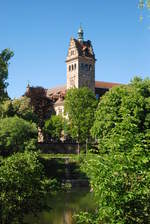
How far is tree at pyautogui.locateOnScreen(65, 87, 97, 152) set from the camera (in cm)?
6562

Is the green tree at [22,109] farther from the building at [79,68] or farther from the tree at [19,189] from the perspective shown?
the tree at [19,189]

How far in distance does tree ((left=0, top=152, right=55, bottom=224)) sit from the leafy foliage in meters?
48.1

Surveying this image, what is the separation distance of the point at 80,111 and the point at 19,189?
50107 millimetres

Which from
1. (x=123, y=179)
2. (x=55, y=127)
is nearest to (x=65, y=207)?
(x=123, y=179)

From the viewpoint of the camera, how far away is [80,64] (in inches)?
3639

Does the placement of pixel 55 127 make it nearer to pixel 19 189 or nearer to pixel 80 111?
pixel 80 111

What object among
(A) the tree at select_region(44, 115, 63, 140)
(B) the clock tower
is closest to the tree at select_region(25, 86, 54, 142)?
(A) the tree at select_region(44, 115, 63, 140)

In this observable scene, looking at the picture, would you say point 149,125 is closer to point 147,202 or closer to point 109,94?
point 109,94

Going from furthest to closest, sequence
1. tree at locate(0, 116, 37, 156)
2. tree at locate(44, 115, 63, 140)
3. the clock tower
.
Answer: the clock tower
tree at locate(44, 115, 63, 140)
tree at locate(0, 116, 37, 156)

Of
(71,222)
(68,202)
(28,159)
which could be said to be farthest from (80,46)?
(28,159)

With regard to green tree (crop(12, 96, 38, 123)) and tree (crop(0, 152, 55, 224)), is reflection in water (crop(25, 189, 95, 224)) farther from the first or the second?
green tree (crop(12, 96, 38, 123))

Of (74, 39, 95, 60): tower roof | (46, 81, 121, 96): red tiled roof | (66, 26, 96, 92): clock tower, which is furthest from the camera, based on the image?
(46, 81, 121, 96): red tiled roof

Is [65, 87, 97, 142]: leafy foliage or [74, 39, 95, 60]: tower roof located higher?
[74, 39, 95, 60]: tower roof

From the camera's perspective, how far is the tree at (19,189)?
15.7m
